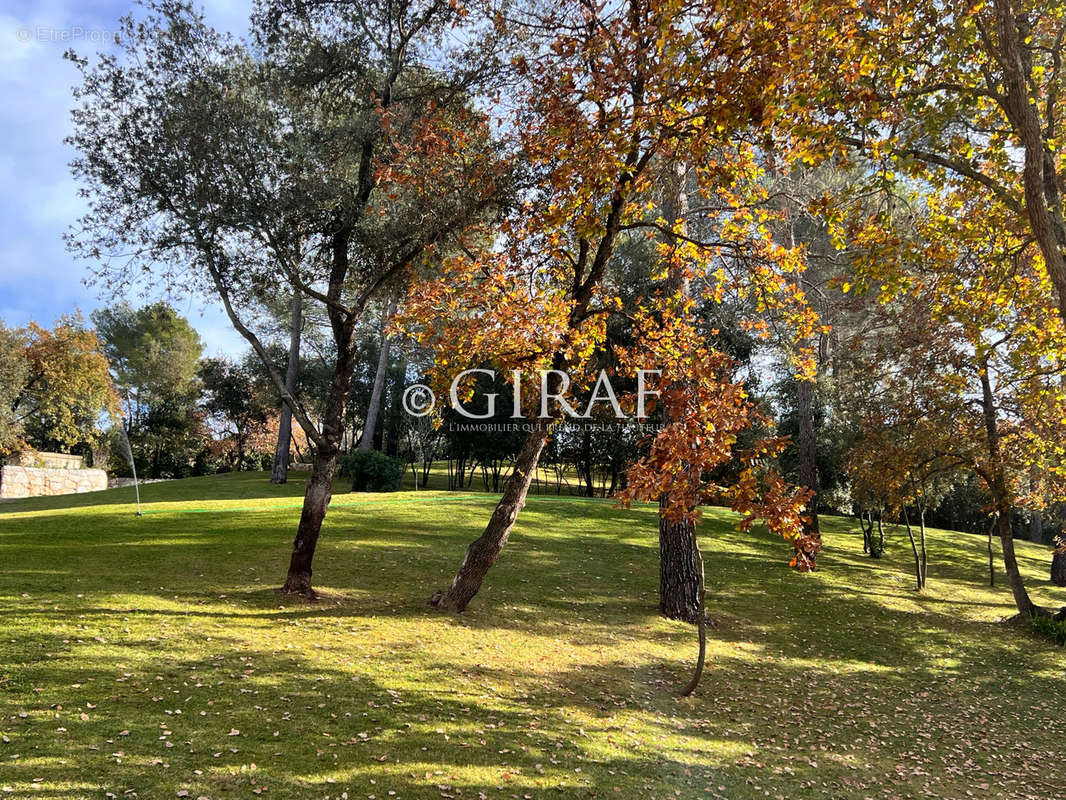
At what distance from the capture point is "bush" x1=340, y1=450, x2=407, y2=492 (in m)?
22.5

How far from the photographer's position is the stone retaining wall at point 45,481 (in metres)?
24.7

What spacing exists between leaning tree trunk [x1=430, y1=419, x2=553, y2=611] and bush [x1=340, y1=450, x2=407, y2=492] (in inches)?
567

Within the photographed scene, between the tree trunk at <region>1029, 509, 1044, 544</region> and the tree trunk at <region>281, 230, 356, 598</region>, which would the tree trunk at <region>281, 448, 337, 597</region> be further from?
the tree trunk at <region>1029, 509, 1044, 544</region>

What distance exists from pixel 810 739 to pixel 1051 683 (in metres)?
5.85

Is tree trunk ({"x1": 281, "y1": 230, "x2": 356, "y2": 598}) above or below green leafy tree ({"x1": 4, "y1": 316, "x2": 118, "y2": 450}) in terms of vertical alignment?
below

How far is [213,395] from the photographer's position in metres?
38.8

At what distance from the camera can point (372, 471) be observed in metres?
22.5

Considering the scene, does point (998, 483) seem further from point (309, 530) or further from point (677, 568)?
point (309, 530)

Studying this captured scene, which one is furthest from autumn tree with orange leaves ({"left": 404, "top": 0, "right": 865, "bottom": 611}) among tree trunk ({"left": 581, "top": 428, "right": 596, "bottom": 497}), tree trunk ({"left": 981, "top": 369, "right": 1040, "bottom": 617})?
tree trunk ({"left": 581, "top": 428, "right": 596, "bottom": 497})

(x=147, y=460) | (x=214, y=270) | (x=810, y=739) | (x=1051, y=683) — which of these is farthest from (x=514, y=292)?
(x=147, y=460)

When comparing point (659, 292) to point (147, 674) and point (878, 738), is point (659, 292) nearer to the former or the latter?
point (878, 738)

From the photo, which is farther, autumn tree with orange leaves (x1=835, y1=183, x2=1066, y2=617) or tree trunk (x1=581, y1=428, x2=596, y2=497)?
tree trunk (x1=581, y1=428, x2=596, y2=497)

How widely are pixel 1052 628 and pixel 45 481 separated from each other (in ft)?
110

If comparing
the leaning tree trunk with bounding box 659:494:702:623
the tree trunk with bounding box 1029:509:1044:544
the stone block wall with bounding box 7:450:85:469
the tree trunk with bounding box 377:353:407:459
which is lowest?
the tree trunk with bounding box 1029:509:1044:544
